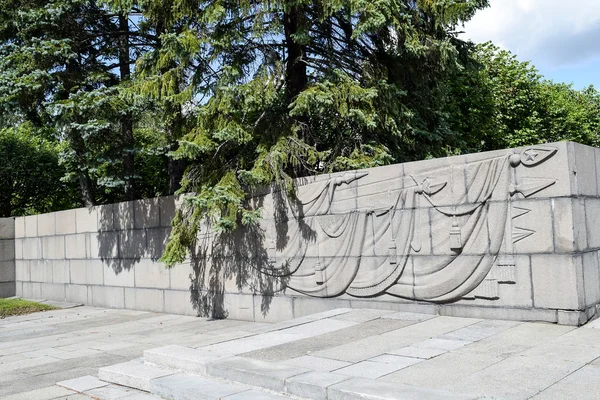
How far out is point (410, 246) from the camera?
927cm

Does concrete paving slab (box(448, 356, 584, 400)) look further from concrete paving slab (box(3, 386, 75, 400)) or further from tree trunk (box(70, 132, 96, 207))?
tree trunk (box(70, 132, 96, 207))

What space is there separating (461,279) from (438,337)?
1.41 meters

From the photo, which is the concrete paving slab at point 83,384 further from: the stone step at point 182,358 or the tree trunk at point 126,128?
the tree trunk at point 126,128

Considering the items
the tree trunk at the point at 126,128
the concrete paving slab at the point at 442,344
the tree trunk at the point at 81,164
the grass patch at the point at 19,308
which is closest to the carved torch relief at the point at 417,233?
the concrete paving slab at the point at 442,344

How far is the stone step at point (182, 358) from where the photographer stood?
6930 mm

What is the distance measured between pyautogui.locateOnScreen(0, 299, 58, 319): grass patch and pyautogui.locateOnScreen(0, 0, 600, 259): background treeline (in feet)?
11.8

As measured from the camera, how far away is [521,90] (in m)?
22.4

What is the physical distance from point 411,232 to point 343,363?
3306 millimetres

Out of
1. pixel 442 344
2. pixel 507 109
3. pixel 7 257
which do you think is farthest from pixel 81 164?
pixel 507 109

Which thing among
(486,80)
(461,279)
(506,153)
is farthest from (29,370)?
(486,80)

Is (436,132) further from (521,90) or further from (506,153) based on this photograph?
(521,90)

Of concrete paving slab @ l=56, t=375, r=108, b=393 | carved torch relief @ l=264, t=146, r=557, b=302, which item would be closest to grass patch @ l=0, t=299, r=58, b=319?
carved torch relief @ l=264, t=146, r=557, b=302

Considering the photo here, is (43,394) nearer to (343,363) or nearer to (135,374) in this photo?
(135,374)

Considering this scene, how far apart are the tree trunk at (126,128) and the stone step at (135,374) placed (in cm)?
741
